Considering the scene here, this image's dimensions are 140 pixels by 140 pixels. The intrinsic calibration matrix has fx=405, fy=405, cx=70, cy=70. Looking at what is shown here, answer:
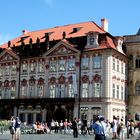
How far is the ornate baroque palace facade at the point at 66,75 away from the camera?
53156mm

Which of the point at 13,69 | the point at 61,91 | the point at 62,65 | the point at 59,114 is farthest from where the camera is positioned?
the point at 13,69

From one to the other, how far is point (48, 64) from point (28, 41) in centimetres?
802

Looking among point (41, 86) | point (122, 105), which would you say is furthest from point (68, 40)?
point (122, 105)

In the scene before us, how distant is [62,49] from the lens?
185 ft

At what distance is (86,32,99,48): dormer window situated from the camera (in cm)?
5419

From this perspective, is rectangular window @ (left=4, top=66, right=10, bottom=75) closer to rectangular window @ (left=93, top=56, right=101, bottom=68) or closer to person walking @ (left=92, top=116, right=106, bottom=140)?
rectangular window @ (left=93, top=56, right=101, bottom=68)

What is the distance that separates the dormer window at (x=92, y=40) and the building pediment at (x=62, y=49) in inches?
73.4

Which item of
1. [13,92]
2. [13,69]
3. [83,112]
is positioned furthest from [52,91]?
[13,69]

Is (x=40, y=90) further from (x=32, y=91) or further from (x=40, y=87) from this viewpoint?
(x=32, y=91)

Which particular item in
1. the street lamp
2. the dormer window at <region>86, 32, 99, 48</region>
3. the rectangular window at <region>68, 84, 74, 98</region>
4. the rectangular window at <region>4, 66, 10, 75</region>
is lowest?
the street lamp

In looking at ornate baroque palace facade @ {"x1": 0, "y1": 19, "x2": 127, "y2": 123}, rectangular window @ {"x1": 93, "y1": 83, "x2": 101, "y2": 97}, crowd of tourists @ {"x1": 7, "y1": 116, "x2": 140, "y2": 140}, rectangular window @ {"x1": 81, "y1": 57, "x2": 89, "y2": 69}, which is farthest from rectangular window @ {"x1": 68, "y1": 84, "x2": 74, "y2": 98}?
crowd of tourists @ {"x1": 7, "y1": 116, "x2": 140, "y2": 140}

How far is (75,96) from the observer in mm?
54469

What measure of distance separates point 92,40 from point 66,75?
6.03 meters

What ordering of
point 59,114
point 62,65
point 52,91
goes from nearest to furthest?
point 59,114 < point 62,65 < point 52,91
